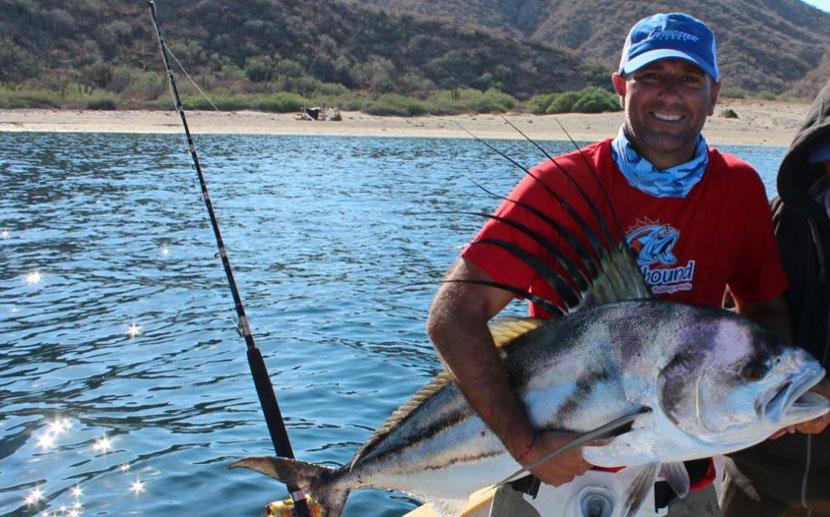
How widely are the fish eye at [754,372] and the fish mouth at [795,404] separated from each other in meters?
0.06

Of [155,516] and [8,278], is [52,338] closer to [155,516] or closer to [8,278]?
[8,278]

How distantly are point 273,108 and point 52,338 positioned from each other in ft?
111

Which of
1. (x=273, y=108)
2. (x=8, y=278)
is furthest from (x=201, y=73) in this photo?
(x=8, y=278)

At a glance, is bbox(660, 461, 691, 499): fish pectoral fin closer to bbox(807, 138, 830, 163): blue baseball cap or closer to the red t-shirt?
the red t-shirt

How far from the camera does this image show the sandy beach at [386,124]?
33500 mm

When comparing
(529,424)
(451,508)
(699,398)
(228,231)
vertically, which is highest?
(699,398)

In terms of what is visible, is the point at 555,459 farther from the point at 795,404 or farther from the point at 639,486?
the point at 795,404

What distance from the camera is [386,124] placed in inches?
1576

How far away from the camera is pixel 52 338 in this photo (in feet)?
27.3

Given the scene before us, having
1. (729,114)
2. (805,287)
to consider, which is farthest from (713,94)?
(729,114)

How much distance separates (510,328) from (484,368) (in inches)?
8.2

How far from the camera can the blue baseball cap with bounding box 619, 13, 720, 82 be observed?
2.81 metres

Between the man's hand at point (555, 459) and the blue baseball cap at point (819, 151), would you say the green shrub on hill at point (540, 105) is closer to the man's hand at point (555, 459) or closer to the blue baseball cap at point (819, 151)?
the blue baseball cap at point (819, 151)

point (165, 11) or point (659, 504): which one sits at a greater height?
point (165, 11)
